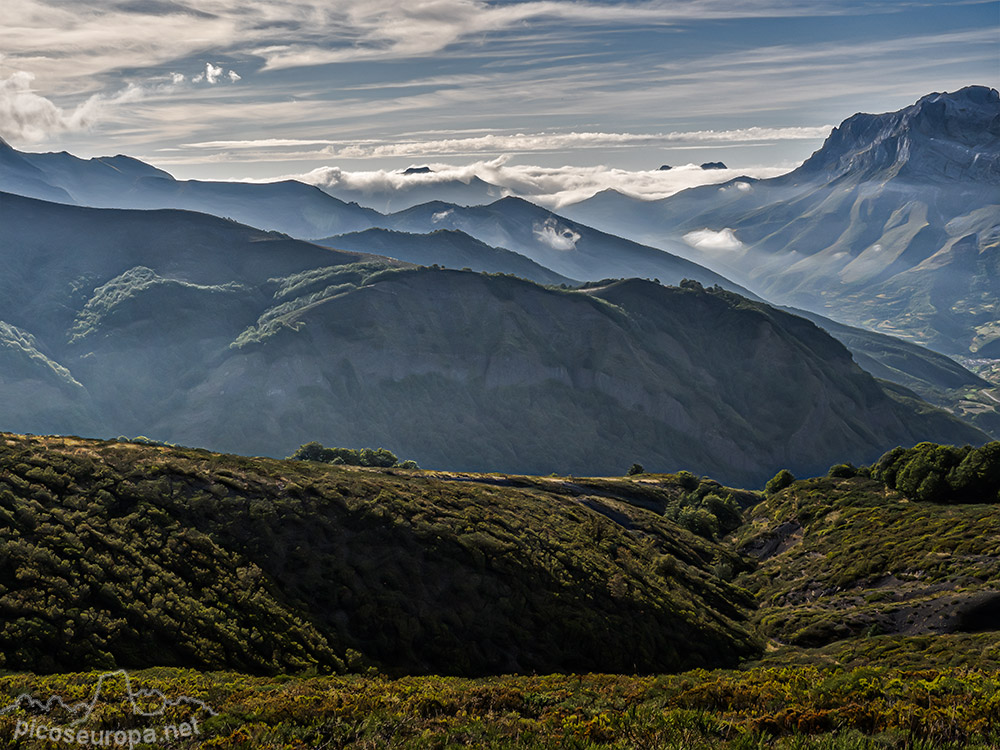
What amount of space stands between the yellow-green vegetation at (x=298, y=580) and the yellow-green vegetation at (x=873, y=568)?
6.69 m

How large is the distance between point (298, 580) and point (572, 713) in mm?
20375

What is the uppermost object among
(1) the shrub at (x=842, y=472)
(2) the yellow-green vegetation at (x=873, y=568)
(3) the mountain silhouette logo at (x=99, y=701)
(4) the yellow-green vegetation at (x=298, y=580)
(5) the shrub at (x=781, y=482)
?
(3) the mountain silhouette logo at (x=99, y=701)

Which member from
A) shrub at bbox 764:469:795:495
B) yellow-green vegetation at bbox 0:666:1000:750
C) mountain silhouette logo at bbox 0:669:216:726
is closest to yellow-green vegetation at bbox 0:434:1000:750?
yellow-green vegetation at bbox 0:666:1000:750

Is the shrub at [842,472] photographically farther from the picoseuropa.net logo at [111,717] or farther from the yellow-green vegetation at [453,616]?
the picoseuropa.net logo at [111,717]

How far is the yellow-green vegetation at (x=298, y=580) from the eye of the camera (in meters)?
27.4

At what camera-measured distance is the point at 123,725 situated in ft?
58.0

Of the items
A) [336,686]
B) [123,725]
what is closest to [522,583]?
[336,686]

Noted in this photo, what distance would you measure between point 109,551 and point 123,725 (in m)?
16.6

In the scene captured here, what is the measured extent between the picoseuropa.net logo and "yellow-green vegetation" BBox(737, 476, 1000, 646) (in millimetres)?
41142

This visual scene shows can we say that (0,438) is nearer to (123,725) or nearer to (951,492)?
(123,725)

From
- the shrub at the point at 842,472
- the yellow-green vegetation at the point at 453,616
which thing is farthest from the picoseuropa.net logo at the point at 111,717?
the shrub at the point at 842,472

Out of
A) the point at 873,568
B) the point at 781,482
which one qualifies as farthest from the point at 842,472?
the point at 873,568

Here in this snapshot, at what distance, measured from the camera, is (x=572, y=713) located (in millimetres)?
20203

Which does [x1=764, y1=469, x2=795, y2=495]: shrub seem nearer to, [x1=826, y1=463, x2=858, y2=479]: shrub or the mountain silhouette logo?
[x1=826, y1=463, x2=858, y2=479]: shrub
